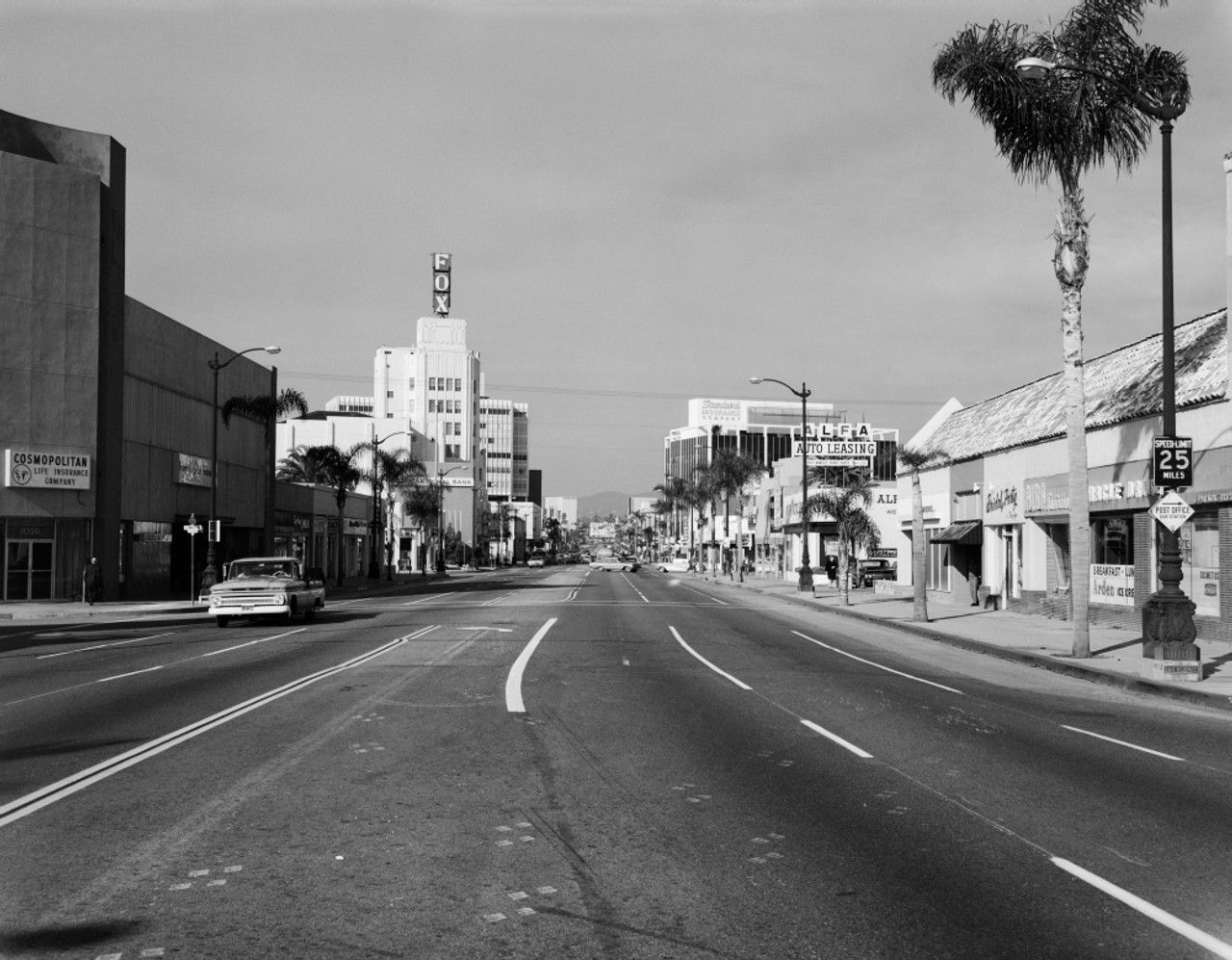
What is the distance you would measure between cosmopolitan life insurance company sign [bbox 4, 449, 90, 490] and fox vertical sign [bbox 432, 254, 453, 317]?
426 feet

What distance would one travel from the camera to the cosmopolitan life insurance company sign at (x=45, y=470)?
42406 mm

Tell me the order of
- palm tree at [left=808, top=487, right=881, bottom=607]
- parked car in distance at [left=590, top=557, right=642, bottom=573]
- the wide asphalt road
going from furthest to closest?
parked car in distance at [left=590, top=557, right=642, bottom=573] → palm tree at [left=808, top=487, right=881, bottom=607] → the wide asphalt road

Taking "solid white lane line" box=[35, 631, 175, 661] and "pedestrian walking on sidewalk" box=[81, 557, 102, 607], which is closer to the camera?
"solid white lane line" box=[35, 631, 175, 661]

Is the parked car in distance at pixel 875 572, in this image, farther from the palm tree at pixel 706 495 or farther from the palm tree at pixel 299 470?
the palm tree at pixel 299 470

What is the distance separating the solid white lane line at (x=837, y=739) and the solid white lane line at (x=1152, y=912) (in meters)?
3.73

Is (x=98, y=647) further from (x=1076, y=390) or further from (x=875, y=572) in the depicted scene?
(x=875, y=572)

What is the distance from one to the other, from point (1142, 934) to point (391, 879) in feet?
13.4

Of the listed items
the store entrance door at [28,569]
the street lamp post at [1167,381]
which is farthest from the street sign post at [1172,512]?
the store entrance door at [28,569]

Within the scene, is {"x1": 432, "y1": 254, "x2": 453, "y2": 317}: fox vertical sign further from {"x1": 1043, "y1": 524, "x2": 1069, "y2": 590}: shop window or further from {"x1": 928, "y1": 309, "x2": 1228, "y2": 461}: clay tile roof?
{"x1": 1043, "y1": 524, "x2": 1069, "y2": 590}: shop window

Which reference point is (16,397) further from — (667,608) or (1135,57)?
(1135,57)

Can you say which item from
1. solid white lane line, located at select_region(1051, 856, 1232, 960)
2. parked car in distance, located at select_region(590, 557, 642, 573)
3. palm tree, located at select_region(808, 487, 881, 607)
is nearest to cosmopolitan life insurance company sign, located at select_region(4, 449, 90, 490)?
palm tree, located at select_region(808, 487, 881, 607)

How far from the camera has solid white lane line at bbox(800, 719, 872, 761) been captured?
1115 centimetres

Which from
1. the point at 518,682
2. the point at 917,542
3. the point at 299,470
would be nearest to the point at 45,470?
the point at 917,542

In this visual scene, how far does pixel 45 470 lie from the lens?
43.3 metres
